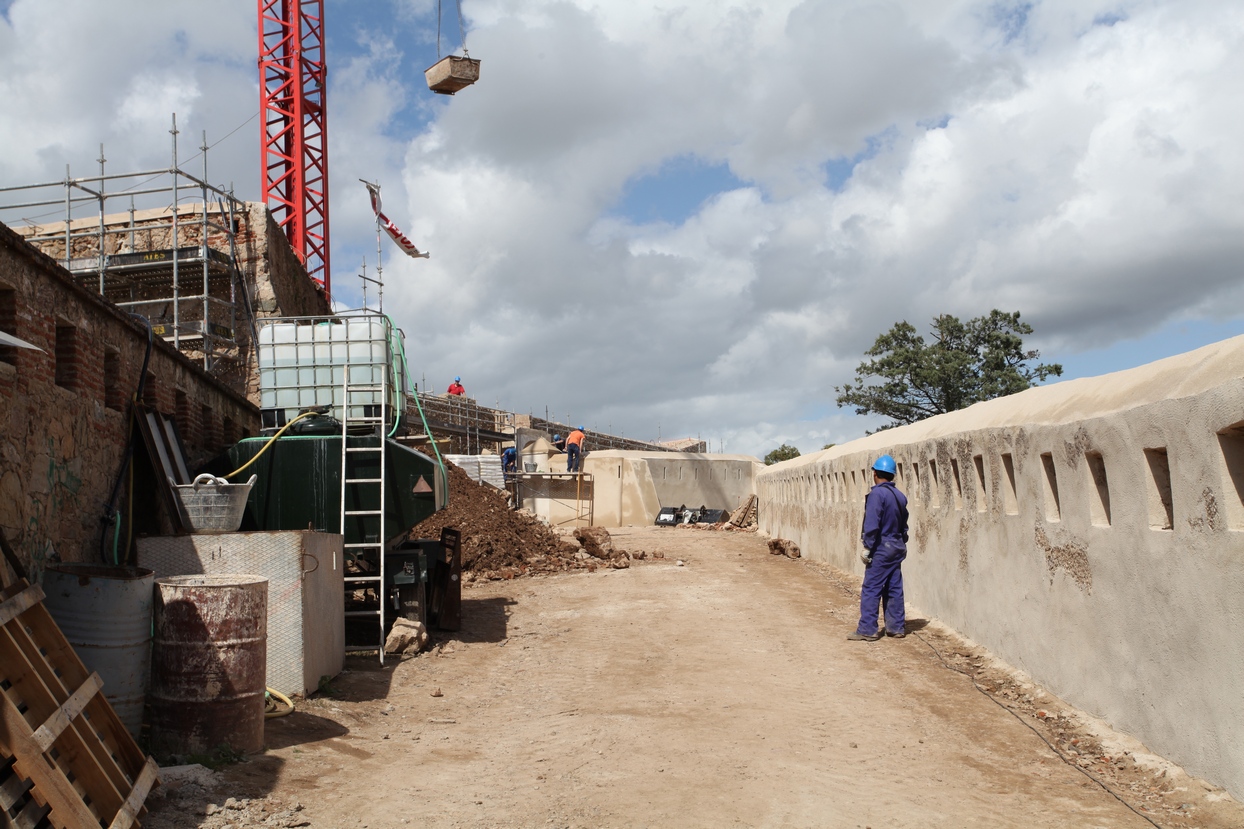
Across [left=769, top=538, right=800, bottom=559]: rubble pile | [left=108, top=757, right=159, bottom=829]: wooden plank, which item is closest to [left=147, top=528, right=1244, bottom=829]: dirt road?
[left=108, top=757, right=159, bottom=829]: wooden plank

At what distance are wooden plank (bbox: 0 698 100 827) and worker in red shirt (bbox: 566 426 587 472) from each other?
23675mm

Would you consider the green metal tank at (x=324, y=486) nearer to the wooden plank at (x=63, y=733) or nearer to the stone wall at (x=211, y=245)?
the wooden plank at (x=63, y=733)

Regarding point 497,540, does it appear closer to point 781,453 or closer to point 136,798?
point 136,798

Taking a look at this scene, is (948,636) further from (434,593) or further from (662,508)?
(662,508)

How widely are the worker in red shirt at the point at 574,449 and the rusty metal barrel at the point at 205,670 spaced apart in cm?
2166

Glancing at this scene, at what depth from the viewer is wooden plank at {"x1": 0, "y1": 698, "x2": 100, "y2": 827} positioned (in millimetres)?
3873

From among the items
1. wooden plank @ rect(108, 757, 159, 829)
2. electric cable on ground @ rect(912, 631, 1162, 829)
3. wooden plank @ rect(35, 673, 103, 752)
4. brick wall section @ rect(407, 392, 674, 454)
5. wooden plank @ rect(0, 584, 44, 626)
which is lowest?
electric cable on ground @ rect(912, 631, 1162, 829)

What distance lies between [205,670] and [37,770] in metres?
1.95

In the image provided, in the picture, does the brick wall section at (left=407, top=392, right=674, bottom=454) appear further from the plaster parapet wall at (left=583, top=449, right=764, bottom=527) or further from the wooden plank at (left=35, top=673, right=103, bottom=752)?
the wooden plank at (left=35, top=673, right=103, bottom=752)

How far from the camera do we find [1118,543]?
20.0ft

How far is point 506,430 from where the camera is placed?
123 ft

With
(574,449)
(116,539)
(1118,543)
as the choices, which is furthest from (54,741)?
(574,449)

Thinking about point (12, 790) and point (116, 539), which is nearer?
point (12, 790)

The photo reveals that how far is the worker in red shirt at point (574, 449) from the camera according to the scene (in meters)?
27.7
